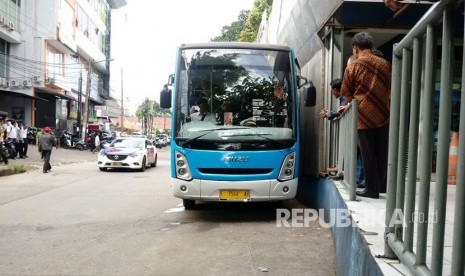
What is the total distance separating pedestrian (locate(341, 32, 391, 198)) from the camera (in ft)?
16.0

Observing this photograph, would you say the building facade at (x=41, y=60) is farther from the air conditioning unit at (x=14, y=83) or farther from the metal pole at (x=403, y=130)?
the metal pole at (x=403, y=130)

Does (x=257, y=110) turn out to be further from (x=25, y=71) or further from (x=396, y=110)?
(x=25, y=71)

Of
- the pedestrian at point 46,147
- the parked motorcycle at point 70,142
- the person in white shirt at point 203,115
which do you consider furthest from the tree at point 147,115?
the person in white shirt at point 203,115

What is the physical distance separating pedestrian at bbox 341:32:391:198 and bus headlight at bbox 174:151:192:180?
117 inches

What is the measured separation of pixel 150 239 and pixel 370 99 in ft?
10.8

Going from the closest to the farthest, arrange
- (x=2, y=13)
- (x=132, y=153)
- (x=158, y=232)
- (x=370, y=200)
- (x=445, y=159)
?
(x=445, y=159)
(x=370, y=200)
(x=158, y=232)
(x=132, y=153)
(x=2, y=13)

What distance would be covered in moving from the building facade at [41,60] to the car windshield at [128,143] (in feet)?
39.5

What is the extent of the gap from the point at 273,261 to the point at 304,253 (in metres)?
0.51

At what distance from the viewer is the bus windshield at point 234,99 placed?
24.1 feet

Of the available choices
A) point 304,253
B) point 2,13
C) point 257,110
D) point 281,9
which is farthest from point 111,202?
point 2,13

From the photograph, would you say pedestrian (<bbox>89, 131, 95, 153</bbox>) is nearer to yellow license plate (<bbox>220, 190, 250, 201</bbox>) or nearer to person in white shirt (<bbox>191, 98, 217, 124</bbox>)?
person in white shirt (<bbox>191, 98, 217, 124</bbox>)

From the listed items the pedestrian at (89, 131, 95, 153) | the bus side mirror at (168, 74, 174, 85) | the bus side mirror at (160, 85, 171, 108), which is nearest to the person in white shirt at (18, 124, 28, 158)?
the pedestrian at (89, 131, 95, 153)

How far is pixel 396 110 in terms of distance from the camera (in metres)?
2.69

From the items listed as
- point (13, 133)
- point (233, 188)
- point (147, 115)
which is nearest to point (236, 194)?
point (233, 188)
